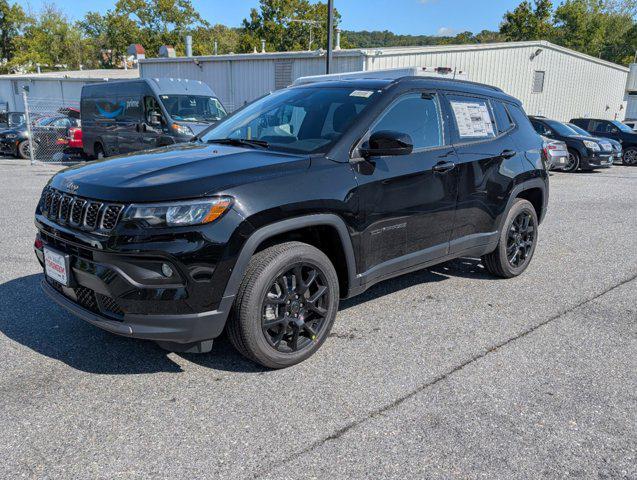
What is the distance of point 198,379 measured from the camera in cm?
333

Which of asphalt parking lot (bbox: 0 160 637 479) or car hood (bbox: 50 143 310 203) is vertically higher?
car hood (bbox: 50 143 310 203)

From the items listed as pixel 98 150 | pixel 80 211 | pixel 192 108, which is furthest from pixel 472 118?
pixel 98 150

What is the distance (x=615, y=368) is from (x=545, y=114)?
970 inches

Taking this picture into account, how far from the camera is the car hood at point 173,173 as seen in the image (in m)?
2.96

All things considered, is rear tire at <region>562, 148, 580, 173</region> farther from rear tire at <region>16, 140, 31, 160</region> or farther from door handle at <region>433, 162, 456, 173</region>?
rear tire at <region>16, 140, 31, 160</region>

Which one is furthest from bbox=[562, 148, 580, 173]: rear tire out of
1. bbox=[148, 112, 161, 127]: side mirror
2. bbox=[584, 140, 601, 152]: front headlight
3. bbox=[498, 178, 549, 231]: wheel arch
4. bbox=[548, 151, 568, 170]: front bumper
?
bbox=[498, 178, 549, 231]: wheel arch

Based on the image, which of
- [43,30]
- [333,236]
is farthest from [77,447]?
[43,30]

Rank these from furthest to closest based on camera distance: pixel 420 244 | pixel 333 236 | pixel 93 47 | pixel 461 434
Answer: pixel 93 47
pixel 420 244
pixel 333 236
pixel 461 434

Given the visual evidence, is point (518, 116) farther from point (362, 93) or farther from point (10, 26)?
point (10, 26)

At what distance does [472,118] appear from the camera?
4758 mm

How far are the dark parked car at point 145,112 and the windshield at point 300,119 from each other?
→ 7811 millimetres

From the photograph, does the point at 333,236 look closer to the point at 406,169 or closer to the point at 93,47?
the point at 406,169

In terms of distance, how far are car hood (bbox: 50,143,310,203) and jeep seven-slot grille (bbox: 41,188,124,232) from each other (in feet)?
0.15

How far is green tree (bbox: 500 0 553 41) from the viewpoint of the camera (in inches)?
2045
